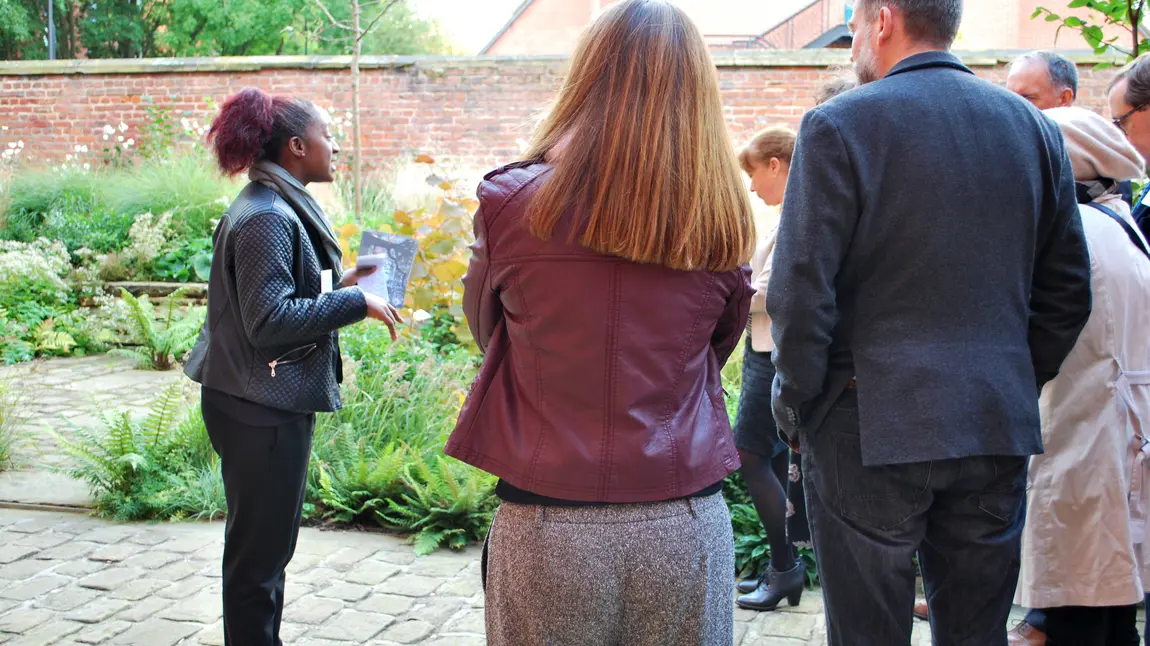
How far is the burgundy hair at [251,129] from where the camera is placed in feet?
9.45

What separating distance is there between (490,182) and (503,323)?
0.27 m

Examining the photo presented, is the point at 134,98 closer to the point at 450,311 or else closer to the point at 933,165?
the point at 450,311

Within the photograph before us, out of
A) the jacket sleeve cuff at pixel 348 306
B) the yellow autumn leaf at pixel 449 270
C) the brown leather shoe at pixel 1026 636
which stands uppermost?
the jacket sleeve cuff at pixel 348 306

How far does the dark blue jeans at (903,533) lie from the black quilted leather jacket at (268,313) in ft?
4.58

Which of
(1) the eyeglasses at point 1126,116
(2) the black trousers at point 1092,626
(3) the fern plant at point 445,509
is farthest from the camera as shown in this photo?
(3) the fern plant at point 445,509

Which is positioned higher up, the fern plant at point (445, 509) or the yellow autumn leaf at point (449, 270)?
the yellow autumn leaf at point (449, 270)

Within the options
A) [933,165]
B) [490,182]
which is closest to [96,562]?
[490,182]

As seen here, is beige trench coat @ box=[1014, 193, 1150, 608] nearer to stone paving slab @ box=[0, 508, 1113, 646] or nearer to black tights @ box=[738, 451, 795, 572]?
stone paving slab @ box=[0, 508, 1113, 646]

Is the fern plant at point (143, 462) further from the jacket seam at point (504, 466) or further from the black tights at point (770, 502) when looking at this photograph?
the jacket seam at point (504, 466)

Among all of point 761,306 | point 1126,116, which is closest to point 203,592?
point 761,306

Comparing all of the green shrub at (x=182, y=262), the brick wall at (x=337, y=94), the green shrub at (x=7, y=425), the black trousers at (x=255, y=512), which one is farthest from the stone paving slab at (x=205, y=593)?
the brick wall at (x=337, y=94)

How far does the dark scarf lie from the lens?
2861 millimetres

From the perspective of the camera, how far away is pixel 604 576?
1746 mm

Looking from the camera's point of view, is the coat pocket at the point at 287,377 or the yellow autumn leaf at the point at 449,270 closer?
the coat pocket at the point at 287,377
